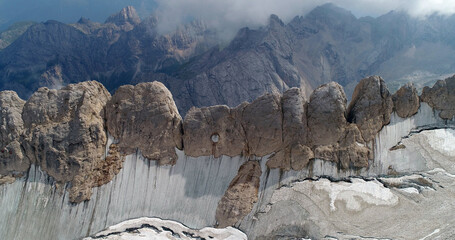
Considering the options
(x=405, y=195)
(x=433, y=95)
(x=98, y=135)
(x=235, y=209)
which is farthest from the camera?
(x=433, y=95)

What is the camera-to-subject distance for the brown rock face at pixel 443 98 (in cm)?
3894

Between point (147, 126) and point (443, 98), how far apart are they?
130ft

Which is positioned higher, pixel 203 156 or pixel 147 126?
pixel 147 126

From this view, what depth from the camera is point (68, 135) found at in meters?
34.3

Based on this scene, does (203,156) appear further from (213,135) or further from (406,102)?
(406,102)

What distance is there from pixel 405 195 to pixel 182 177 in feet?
82.2

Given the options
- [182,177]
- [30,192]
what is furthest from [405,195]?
[30,192]

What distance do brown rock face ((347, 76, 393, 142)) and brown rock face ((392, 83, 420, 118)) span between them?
1.34 m

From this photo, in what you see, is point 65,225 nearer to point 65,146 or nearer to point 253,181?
point 65,146

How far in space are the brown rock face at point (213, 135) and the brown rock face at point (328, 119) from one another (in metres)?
8.85

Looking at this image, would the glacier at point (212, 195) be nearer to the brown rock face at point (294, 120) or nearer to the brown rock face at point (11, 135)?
the brown rock face at point (11, 135)

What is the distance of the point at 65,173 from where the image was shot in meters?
33.8

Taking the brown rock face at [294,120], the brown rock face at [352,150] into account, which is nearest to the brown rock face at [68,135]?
the brown rock face at [294,120]

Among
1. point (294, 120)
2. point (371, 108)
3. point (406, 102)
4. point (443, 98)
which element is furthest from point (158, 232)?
point (443, 98)
